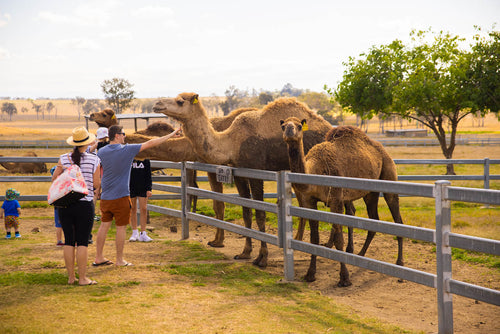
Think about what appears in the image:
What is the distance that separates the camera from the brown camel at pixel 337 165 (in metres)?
6.89

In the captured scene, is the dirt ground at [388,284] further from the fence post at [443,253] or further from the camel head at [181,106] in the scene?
the camel head at [181,106]

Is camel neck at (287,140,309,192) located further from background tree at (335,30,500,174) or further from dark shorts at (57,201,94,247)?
background tree at (335,30,500,174)

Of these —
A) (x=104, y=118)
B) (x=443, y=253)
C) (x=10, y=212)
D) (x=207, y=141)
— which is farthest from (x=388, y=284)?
(x=10, y=212)

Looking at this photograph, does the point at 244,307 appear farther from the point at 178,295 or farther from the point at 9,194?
the point at 9,194

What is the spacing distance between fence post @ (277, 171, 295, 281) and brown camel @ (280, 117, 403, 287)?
313 mm

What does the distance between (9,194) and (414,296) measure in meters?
7.43


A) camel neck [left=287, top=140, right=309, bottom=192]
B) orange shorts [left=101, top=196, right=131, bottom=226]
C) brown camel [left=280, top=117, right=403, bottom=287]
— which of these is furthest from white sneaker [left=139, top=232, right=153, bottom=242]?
camel neck [left=287, top=140, right=309, bottom=192]

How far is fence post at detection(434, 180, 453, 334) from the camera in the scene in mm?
4395

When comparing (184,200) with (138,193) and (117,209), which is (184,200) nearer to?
(138,193)

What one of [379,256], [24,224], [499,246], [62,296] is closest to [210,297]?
[62,296]

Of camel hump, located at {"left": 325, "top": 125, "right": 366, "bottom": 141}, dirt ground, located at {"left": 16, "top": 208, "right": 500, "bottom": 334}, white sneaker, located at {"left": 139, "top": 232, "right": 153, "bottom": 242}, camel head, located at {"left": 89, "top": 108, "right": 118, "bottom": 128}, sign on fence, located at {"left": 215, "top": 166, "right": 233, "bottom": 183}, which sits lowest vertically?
dirt ground, located at {"left": 16, "top": 208, "right": 500, "bottom": 334}

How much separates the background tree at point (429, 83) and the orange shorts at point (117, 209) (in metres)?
20.3

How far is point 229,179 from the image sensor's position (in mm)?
8094

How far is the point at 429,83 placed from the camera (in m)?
27.3
